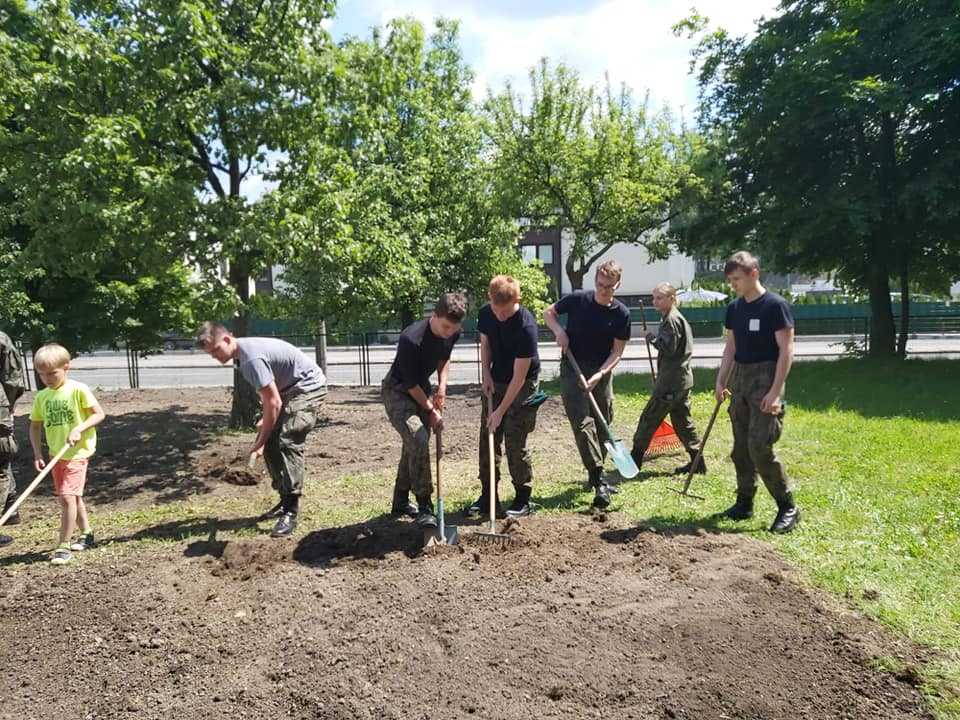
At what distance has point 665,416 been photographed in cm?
632

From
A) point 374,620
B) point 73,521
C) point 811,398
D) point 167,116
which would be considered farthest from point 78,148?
point 811,398

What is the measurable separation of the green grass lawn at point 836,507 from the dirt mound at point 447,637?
0.88 ft

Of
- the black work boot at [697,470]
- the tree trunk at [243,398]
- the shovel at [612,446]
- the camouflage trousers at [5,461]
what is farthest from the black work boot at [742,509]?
the tree trunk at [243,398]

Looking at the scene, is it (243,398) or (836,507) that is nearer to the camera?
(836,507)

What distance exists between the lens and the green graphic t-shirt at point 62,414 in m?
4.58

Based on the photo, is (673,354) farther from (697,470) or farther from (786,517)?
(786,517)

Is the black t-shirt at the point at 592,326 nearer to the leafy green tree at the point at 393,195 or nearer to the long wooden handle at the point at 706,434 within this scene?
the long wooden handle at the point at 706,434

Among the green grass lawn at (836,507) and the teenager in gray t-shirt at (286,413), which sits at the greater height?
the teenager in gray t-shirt at (286,413)

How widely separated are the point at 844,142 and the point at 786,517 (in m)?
12.4

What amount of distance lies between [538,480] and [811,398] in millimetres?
6802

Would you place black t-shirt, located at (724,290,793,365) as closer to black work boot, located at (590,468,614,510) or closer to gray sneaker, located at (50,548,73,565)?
black work boot, located at (590,468,614,510)

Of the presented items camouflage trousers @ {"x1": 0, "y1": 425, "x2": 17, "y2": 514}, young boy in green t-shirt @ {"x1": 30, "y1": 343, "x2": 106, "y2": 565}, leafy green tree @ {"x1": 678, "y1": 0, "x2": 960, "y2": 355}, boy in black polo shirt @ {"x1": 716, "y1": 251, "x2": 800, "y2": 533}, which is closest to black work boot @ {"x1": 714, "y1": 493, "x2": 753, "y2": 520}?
boy in black polo shirt @ {"x1": 716, "y1": 251, "x2": 800, "y2": 533}

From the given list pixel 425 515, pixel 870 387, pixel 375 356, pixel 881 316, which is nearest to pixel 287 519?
pixel 425 515

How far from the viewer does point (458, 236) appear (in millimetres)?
12969
